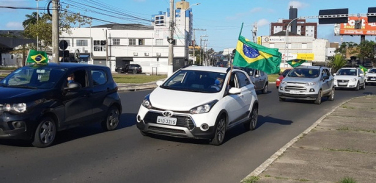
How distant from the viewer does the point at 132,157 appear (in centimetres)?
790

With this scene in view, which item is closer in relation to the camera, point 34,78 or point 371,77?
point 34,78

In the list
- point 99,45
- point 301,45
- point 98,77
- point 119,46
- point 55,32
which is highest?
point 301,45

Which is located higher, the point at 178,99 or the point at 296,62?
the point at 296,62

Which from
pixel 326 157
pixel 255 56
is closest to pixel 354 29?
pixel 255 56

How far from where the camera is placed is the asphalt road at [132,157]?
21.6 ft

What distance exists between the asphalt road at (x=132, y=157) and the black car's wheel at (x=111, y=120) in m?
0.20

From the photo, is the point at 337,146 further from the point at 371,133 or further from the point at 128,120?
the point at 128,120

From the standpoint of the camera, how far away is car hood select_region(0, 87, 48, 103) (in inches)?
304

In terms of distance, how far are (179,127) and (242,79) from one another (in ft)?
9.93

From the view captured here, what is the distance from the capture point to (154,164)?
293 inches

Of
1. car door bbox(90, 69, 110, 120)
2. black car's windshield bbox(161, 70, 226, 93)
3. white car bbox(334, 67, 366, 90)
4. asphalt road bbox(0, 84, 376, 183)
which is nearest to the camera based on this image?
asphalt road bbox(0, 84, 376, 183)

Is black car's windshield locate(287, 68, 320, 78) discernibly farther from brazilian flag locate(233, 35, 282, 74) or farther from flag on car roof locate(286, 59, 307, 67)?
brazilian flag locate(233, 35, 282, 74)

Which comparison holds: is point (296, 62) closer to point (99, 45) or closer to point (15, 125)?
point (15, 125)

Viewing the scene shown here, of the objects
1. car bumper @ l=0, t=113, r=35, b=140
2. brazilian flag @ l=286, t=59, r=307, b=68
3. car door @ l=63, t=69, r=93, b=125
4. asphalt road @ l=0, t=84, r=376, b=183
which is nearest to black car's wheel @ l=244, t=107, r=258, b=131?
asphalt road @ l=0, t=84, r=376, b=183
